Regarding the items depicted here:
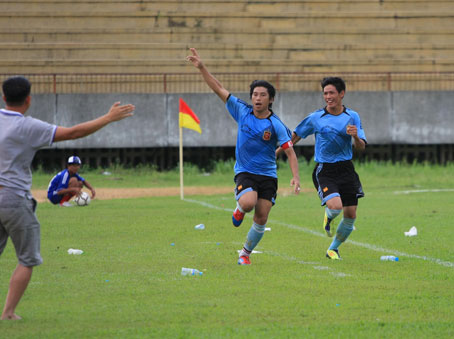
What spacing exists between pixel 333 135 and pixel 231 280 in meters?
2.64

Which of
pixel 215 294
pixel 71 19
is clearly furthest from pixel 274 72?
pixel 215 294

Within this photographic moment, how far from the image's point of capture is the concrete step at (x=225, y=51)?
99.8ft

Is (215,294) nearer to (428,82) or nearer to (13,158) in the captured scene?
(13,158)

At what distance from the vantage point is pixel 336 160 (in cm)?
993

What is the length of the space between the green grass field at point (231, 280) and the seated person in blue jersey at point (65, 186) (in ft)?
6.84

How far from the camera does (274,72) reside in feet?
99.5

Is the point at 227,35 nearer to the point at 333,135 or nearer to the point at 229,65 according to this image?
the point at 229,65

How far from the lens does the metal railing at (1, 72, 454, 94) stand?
94.0 feet

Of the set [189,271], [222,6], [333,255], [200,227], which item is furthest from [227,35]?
[189,271]

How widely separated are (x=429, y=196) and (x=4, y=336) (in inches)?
619

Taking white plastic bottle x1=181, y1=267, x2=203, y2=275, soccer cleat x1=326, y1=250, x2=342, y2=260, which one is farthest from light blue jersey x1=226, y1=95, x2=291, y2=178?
white plastic bottle x1=181, y1=267, x2=203, y2=275

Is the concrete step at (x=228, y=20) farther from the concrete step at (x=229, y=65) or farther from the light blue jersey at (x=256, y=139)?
the light blue jersey at (x=256, y=139)

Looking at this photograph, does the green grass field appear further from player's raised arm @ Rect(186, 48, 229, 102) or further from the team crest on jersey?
player's raised arm @ Rect(186, 48, 229, 102)

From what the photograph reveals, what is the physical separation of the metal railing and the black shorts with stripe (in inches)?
742
